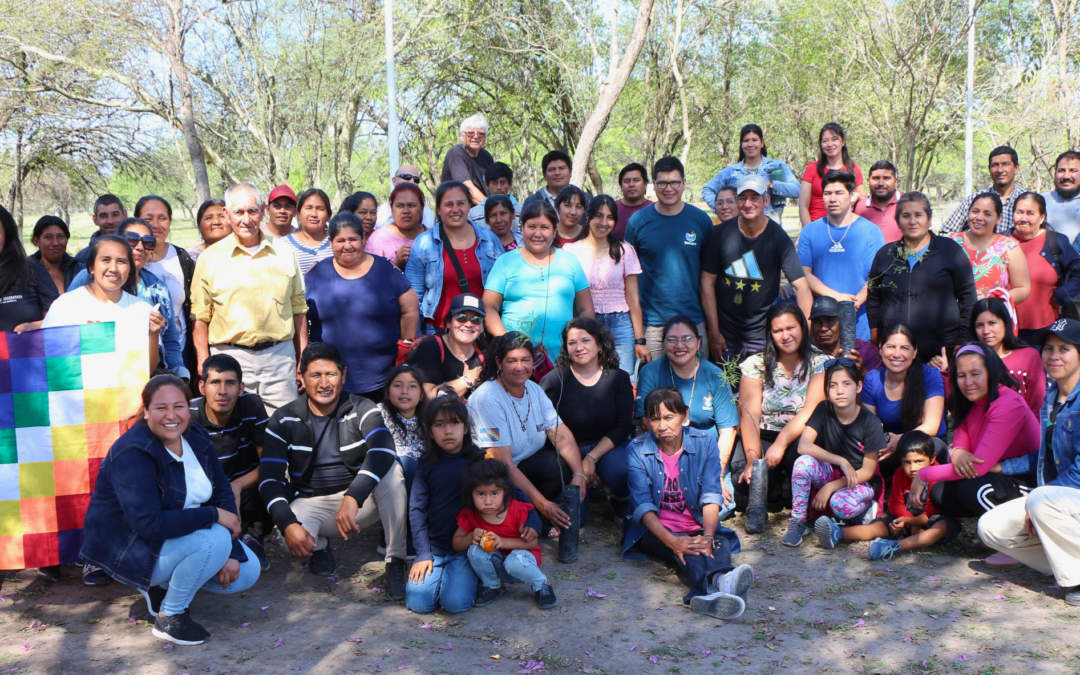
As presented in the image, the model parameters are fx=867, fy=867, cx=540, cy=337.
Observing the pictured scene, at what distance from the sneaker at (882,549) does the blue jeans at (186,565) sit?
347cm

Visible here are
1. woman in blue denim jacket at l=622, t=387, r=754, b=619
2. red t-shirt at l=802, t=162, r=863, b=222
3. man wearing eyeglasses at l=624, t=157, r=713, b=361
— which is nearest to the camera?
woman in blue denim jacket at l=622, t=387, r=754, b=619

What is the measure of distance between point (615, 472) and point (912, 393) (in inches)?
74.5

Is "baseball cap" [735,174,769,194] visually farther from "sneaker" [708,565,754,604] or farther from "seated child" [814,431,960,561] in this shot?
"sneaker" [708,565,754,604]

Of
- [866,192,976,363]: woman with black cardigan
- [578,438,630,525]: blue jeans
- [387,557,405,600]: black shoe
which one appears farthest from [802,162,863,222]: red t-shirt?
[387,557,405,600]: black shoe

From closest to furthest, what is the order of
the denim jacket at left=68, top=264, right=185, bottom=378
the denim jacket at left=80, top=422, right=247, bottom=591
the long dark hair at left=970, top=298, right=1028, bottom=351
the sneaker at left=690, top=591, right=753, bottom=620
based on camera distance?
the denim jacket at left=80, top=422, right=247, bottom=591 < the sneaker at left=690, top=591, right=753, bottom=620 < the denim jacket at left=68, top=264, right=185, bottom=378 < the long dark hair at left=970, top=298, right=1028, bottom=351

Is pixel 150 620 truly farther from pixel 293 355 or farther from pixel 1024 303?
pixel 1024 303

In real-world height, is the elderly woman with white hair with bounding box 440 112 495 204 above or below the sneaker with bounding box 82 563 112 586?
above

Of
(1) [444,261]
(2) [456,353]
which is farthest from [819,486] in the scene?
(1) [444,261]

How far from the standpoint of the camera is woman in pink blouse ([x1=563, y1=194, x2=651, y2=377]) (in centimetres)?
599

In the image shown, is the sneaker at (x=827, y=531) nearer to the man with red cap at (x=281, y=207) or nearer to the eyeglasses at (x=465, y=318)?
the eyeglasses at (x=465, y=318)

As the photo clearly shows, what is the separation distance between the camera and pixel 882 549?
4.89 metres

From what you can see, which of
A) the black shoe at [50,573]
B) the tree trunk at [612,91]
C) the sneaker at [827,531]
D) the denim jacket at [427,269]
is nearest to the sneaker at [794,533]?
the sneaker at [827,531]

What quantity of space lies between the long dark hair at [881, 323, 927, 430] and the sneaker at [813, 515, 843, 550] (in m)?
0.85

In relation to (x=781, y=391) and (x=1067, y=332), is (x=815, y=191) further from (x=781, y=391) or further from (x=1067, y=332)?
(x=1067, y=332)
